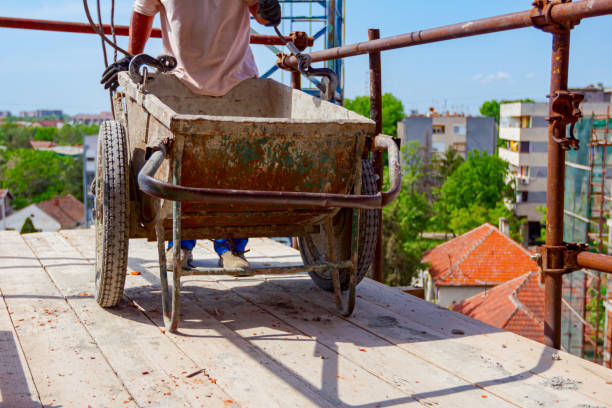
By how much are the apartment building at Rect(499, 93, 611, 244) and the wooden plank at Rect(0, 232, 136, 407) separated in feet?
181

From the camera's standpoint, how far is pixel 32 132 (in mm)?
126938

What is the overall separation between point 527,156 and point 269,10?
190 ft

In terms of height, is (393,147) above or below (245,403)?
above

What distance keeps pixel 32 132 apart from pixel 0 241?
13269 cm

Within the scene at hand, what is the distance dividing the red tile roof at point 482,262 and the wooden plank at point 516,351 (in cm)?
3028

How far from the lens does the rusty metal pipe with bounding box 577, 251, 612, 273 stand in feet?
7.70

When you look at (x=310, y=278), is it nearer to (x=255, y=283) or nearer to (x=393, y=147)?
(x=255, y=283)

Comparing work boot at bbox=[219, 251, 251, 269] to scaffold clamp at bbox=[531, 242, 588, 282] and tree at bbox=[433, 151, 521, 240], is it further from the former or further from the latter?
tree at bbox=[433, 151, 521, 240]

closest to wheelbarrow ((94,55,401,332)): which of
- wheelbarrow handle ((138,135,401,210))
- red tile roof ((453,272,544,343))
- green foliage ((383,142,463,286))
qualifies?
wheelbarrow handle ((138,135,401,210))

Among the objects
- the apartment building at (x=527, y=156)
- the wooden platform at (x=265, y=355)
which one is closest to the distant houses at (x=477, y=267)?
the apartment building at (x=527, y=156)

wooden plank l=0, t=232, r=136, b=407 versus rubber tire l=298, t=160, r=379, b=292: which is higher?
rubber tire l=298, t=160, r=379, b=292

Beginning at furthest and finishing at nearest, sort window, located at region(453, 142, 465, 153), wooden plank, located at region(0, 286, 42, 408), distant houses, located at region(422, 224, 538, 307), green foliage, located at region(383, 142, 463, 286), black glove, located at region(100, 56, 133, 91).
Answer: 1. window, located at region(453, 142, 465, 153)
2. green foliage, located at region(383, 142, 463, 286)
3. distant houses, located at region(422, 224, 538, 307)
4. black glove, located at region(100, 56, 133, 91)
5. wooden plank, located at region(0, 286, 42, 408)

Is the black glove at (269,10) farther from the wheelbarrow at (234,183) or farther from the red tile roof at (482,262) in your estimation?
the red tile roof at (482,262)

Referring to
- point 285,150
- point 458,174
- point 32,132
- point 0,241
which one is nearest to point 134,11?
point 285,150
